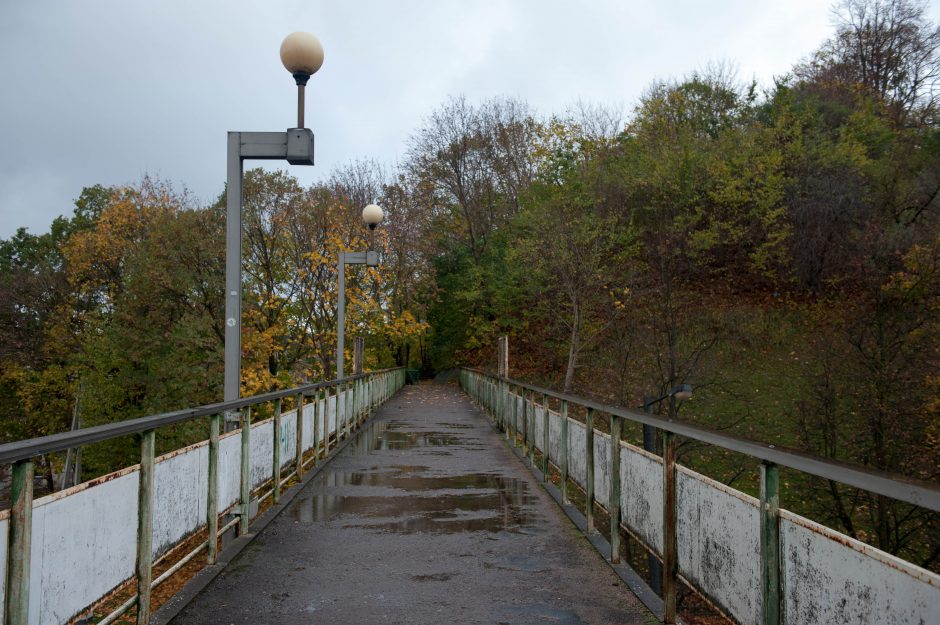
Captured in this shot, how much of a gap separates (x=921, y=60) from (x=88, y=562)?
44.7 m

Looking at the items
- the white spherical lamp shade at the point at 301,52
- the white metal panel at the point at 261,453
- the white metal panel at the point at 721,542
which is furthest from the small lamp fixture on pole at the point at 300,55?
the white metal panel at the point at 721,542

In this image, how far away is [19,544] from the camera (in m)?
2.79

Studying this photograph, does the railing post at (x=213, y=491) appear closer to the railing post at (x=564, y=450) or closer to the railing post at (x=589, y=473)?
the railing post at (x=589, y=473)

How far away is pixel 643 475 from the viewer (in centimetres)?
474

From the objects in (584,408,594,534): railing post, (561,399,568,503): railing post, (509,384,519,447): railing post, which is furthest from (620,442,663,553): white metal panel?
(509,384,519,447): railing post

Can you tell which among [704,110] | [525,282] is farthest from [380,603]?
[704,110]

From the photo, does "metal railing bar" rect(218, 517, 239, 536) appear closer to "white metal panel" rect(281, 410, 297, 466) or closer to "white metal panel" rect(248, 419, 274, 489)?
"white metal panel" rect(248, 419, 274, 489)

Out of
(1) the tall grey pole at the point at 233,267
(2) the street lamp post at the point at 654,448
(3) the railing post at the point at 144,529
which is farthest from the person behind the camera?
(1) the tall grey pole at the point at 233,267

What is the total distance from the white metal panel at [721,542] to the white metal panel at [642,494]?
1.10 feet

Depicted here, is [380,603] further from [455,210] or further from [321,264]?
[455,210]

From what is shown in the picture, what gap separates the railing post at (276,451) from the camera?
7.38 meters

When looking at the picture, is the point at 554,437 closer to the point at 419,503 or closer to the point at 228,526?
the point at 419,503

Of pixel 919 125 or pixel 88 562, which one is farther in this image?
pixel 919 125

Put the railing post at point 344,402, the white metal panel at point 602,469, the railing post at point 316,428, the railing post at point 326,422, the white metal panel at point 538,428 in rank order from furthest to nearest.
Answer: the railing post at point 344,402, the railing post at point 326,422, the railing post at point 316,428, the white metal panel at point 538,428, the white metal panel at point 602,469
